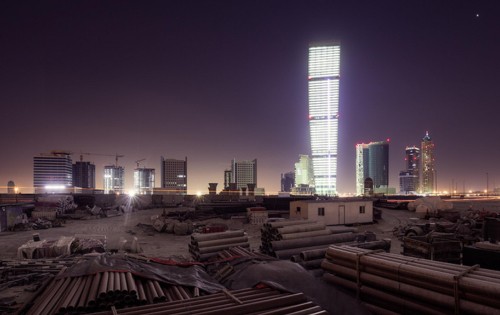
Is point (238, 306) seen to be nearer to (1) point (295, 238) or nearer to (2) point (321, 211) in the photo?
(1) point (295, 238)

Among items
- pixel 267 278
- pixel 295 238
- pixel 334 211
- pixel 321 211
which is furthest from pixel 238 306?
pixel 334 211

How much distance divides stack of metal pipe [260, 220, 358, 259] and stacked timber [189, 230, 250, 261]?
4.50 ft

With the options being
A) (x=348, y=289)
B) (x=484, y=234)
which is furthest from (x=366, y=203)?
(x=348, y=289)

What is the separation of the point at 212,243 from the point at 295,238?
3949 millimetres

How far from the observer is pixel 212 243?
14016 mm

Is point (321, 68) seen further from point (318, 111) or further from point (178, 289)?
point (178, 289)

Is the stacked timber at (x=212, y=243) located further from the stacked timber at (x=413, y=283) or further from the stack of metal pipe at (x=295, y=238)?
the stacked timber at (x=413, y=283)

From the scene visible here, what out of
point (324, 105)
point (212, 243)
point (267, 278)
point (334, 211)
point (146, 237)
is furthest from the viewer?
point (324, 105)

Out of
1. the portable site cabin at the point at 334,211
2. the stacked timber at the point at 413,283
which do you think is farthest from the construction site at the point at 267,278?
the portable site cabin at the point at 334,211

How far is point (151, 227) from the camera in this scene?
27.9 metres

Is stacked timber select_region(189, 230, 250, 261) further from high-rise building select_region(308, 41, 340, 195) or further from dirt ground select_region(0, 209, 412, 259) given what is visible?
high-rise building select_region(308, 41, 340, 195)

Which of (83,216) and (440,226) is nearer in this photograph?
(440,226)

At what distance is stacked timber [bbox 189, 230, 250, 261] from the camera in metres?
13.5

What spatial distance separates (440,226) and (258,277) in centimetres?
1794
